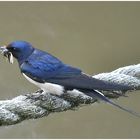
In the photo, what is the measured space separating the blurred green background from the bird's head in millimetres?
664

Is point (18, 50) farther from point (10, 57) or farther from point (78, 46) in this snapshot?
point (78, 46)

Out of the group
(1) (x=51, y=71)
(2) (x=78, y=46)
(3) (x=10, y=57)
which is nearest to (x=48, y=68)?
(1) (x=51, y=71)

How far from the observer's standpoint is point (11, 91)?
3.25 m

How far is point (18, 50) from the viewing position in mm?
2424

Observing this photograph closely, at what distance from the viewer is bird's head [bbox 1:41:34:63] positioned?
2414mm

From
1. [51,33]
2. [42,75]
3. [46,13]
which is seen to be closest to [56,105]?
[42,75]

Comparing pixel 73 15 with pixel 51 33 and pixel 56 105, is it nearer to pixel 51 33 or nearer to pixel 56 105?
pixel 51 33

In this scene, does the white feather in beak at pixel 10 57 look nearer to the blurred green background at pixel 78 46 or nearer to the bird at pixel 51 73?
the bird at pixel 51 73

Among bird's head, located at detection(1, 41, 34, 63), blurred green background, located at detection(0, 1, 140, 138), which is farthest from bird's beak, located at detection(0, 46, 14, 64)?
blurred green background, located at detection(0, 1, 140, 138)

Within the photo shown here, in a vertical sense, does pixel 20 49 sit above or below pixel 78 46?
above

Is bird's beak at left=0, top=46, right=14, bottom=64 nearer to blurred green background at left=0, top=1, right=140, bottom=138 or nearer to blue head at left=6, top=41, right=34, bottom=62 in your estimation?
blue head at left=6, top=41, right=34, bottom=62

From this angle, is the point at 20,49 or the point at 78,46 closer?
the point at 20,49

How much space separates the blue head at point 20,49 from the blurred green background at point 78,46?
67cm

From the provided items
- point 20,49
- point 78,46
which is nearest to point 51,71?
point 20,49
